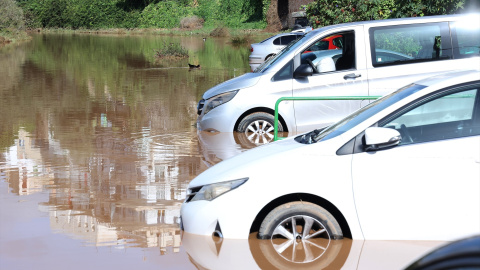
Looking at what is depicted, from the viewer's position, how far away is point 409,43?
1071 centimetres

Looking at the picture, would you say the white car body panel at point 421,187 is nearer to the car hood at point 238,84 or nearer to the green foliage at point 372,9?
the car hood at point 238,84

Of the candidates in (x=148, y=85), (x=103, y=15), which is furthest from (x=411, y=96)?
(x=103, y=15)

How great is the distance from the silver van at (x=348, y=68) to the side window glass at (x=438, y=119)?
4698mm

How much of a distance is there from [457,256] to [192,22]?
219 feet

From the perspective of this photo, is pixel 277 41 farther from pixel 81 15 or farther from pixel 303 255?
pixel 81 15

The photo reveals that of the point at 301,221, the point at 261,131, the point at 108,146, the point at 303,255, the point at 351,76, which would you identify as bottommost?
the point at 303,255

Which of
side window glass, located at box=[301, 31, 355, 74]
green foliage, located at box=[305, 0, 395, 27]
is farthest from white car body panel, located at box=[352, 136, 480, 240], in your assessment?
green foliage, located at box=[305, 0, 395, 27]

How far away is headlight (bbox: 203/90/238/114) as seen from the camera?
11.9 meters

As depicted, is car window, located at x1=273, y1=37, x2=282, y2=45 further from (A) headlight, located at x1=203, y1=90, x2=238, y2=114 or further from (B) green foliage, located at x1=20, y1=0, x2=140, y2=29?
(B) green foliage, located at x1=20, y1=0, x2=140, y2=29

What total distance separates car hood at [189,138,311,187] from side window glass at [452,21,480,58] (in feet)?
16.0

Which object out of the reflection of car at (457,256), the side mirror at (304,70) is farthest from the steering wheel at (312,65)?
the reflection of car at (457,256)

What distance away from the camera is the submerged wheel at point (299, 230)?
5816 mm

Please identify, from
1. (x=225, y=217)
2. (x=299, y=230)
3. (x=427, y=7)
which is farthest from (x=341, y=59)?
(x=427, y=7)

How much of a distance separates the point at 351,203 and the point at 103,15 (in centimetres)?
7208
